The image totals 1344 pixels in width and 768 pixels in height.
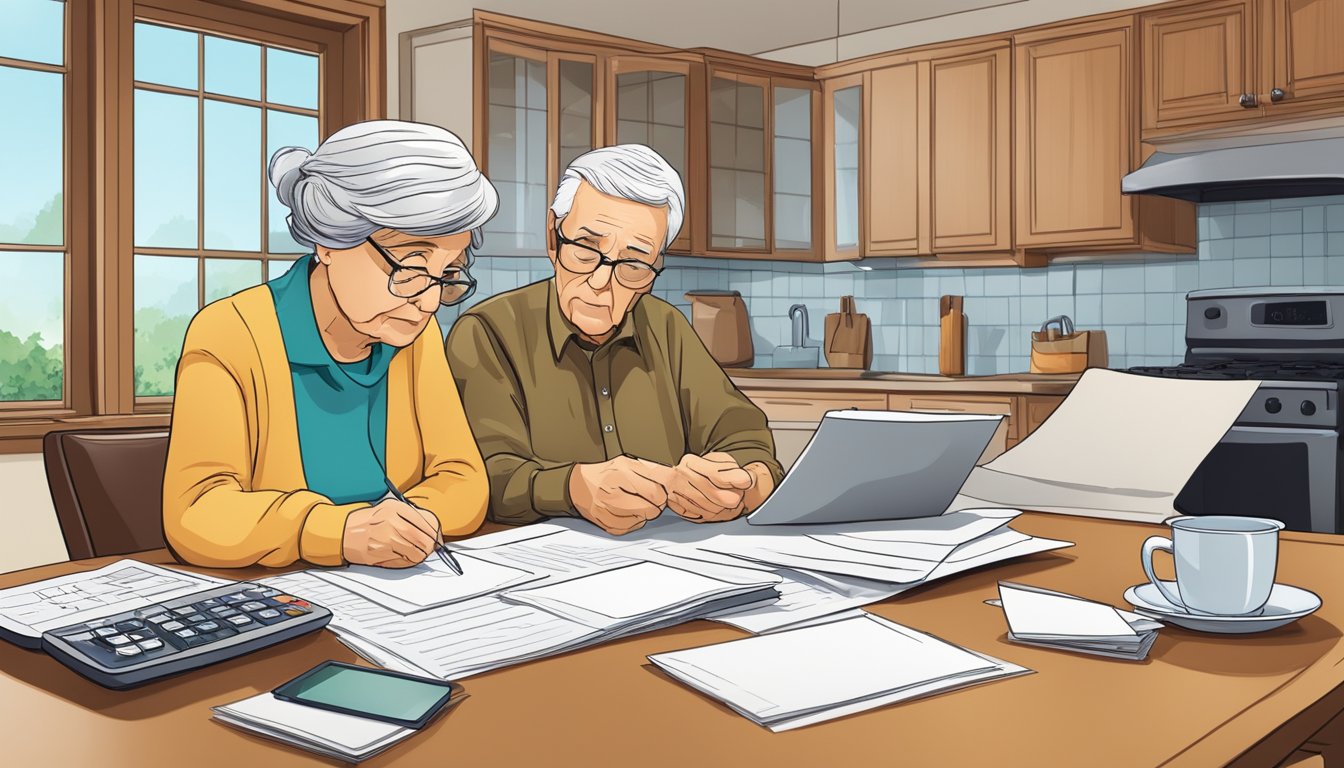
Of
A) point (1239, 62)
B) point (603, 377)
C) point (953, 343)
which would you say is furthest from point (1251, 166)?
point (603, 377)

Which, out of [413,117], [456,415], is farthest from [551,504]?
[413,117]

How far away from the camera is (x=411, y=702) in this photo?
0.64m

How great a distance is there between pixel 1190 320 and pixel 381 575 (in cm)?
318

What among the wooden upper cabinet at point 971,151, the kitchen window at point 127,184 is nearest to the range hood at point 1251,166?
the wooden upper cabinet at point 971,151

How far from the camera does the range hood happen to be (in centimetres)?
323

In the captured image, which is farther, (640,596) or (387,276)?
(387,276)

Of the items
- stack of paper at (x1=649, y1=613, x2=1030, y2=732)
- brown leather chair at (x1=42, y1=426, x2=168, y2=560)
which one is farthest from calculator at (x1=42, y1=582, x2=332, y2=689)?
brown leather chair at (x1=42, y1=426, x2=168, y2=560)

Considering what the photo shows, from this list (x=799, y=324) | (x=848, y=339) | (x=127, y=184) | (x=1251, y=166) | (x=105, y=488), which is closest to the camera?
(x=105, y=488)

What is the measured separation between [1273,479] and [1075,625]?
2.47 metres

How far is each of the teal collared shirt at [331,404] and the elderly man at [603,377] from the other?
186mm

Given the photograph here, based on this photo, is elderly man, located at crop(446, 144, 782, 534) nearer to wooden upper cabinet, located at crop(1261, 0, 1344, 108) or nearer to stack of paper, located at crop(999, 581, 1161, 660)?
stack of paper, located at crop(999, 581, 1161, 660)

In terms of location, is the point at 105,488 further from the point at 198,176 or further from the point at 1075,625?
the point at 198,176

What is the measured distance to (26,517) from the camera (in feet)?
9.82

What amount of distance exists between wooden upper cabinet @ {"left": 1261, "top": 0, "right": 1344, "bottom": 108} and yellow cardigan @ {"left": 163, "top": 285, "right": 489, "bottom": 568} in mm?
3013
